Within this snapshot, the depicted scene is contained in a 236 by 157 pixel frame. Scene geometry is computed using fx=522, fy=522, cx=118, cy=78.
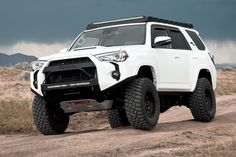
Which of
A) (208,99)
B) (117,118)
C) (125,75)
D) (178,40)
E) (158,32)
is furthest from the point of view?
(117,118)

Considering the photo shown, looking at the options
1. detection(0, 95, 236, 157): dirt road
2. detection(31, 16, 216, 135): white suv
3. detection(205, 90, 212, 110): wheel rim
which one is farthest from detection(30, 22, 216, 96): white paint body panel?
detection(0, 95, 236, 157): dirt road

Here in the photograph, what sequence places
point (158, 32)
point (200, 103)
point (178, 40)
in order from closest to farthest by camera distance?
point (158, 32) < point (200, 103) < point (178, 40)

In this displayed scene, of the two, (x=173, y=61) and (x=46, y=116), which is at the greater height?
(x=173, y=61)

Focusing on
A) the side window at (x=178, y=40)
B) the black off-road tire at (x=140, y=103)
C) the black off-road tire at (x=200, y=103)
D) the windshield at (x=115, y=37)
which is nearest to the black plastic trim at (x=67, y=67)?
the black off-road tire at (x=140, y=103)

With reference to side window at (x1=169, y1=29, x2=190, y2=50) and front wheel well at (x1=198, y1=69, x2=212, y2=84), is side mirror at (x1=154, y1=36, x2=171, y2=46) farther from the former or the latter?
front wheel well at (x1=198, y1=69, x2=212, y2=84)

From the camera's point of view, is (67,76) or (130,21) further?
(130,21)

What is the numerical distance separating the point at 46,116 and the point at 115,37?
2077mm

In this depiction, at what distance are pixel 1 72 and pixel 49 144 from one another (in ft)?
Answer: 178

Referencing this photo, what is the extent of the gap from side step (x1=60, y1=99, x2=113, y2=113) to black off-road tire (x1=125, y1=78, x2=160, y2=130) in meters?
0.48

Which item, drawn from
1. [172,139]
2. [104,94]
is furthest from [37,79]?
[172,139]

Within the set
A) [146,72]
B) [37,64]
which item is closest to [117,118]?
[146,72]

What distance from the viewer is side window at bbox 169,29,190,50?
11.4 m

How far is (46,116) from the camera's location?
9.95 m

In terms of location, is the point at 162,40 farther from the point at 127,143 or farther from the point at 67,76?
the point at 127,143
